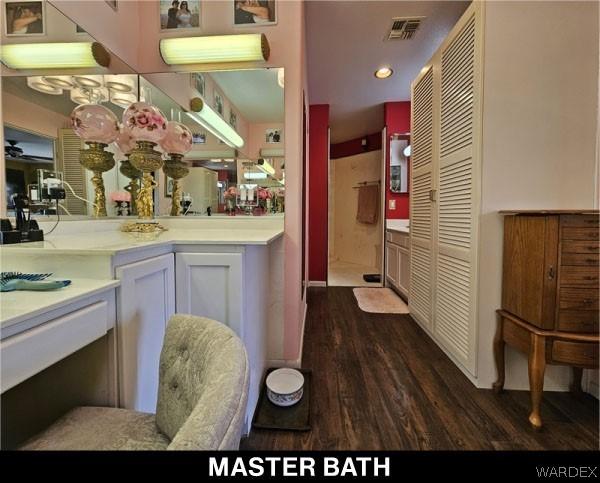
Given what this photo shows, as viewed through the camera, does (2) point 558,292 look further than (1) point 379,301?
No

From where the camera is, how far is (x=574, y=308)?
1355mm

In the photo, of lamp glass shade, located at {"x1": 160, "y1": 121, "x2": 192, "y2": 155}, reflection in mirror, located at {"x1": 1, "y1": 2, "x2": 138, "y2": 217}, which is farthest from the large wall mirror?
lamp glass shade, located at {"x1": 160, "y1": 121, "x2": 192, "y2": 155}

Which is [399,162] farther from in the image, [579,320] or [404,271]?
[579,320]

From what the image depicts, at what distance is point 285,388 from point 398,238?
8.56 ft

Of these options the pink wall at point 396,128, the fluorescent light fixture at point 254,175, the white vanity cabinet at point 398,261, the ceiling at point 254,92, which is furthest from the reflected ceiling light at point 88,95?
the pink wall at point 396,128

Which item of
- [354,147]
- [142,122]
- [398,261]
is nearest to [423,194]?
[398,261]

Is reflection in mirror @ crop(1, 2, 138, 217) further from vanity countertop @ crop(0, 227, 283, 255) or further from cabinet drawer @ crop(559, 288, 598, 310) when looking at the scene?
cabinet drawer @ crop(559, 288, 598, 310)

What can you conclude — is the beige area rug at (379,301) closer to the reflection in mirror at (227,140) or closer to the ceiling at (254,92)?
the reflection in mirror at (227,140)

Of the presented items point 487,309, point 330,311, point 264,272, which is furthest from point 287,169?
point 330,311

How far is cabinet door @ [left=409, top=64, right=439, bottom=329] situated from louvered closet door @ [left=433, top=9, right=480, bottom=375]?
15 cm

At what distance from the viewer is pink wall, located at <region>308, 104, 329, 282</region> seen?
13.6 feet

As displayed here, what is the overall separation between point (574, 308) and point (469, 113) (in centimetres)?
121

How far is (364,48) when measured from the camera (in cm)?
285

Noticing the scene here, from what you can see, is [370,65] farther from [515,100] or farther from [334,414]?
[334,414]
